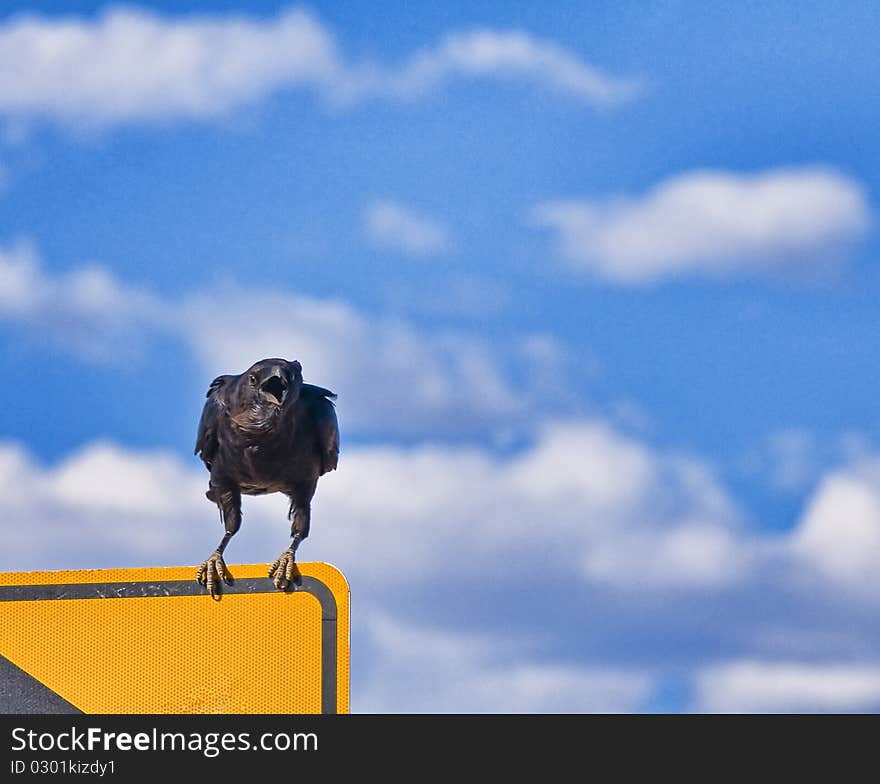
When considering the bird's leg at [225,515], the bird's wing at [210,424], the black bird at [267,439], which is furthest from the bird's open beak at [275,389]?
the bird's leg at [225,515]

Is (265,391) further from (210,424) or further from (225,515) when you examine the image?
(225,515)

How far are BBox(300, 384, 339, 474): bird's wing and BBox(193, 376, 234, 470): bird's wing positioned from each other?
0.54m

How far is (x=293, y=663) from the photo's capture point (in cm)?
664

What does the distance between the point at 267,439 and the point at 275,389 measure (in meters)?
0.37

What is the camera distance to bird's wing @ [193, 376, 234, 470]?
26.8 feet

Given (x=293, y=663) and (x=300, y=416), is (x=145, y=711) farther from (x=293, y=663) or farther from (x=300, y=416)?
(x=300, y=416)

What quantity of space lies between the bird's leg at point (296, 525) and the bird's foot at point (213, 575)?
28 centimetres

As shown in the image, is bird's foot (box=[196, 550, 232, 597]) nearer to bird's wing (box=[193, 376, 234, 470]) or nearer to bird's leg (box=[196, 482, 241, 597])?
bird's leg (box=[196, 482, 241, 597])

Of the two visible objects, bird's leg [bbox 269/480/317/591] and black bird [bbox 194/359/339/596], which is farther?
black bird [bbox 194/359/339/596]

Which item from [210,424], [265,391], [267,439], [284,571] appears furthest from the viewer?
[210,424]

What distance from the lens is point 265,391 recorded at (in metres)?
7.66

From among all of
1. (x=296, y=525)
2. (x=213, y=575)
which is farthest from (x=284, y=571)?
(x=296, y=525)

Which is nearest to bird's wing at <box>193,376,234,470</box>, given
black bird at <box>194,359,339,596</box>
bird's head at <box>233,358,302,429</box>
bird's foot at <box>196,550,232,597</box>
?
black bird at <box>194,359,339,596</box>
